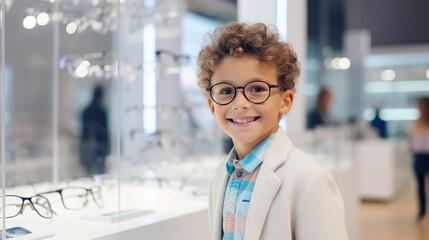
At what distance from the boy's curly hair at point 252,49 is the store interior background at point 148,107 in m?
0.69

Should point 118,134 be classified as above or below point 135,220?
above

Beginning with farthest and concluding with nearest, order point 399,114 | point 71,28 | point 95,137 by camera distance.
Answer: point 399,114
point 95,137
point 71,28

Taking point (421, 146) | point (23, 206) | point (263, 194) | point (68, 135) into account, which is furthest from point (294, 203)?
point (421, 146)

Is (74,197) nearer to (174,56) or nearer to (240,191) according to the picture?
(240,191)

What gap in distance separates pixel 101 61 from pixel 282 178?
5.05ft

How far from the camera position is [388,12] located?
31.3 ft

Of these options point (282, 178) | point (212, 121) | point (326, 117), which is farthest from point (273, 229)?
point (326, 117)

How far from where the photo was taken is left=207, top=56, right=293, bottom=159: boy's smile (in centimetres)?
150

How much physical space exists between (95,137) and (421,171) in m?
4.16

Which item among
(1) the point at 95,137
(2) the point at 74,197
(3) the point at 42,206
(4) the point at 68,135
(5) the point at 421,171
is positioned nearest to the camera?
(3) the point at 42,206

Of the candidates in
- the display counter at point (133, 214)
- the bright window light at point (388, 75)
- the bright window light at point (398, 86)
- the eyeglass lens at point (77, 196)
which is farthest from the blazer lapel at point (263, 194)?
the bright window light at point (388, 75)

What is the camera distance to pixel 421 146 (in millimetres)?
5883

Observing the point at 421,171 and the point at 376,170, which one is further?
the point at 376,170

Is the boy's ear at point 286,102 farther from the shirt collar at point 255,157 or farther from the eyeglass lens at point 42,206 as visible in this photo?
the eyeglass lens at point 42,206
